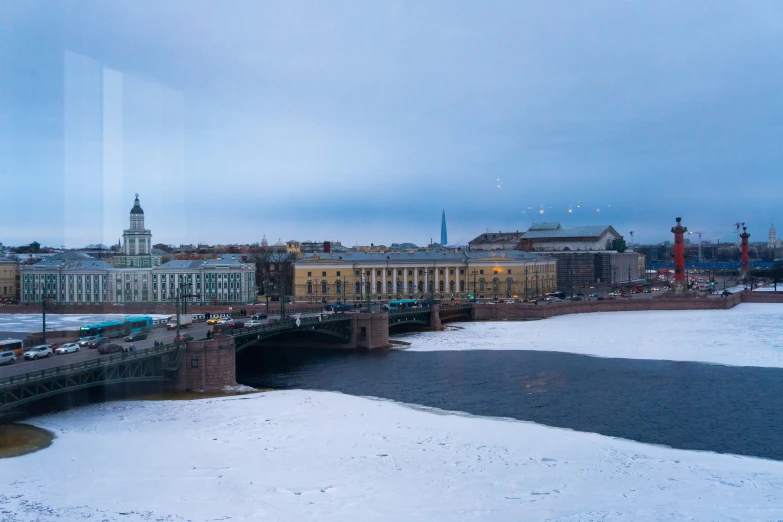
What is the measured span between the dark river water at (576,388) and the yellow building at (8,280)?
16.5 meters

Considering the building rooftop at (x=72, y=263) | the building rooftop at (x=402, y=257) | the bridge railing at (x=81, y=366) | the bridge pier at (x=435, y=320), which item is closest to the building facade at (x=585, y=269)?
the building rooftop at (x=402, y=257)

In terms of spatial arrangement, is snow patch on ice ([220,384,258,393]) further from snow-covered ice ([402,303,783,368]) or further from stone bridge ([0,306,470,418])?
snow-covered ice ([402,303,783,368])

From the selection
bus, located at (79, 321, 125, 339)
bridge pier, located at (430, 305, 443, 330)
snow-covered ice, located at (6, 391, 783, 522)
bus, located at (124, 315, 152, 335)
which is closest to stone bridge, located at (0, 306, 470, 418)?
snow-covered ice, located at (6, 391, 783, 522)

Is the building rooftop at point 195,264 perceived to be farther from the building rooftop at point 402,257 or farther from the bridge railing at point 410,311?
the bridge railing at point 410,311

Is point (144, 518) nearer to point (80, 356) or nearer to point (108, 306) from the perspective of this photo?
point (80, 356)

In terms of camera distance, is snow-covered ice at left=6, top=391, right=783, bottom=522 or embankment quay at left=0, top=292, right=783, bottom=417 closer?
snow-covered ice at left=6, top=391, right=783, bottom=522

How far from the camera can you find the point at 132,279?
2991cm

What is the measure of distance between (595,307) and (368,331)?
13.5m

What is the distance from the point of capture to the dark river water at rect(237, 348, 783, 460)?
33.9 ft

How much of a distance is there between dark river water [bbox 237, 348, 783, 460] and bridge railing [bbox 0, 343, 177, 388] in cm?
245

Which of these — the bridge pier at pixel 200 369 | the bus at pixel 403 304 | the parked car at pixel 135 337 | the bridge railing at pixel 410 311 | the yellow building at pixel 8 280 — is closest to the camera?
the bridge pier at pixel 200 369

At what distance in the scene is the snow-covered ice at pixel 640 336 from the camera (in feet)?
58.8

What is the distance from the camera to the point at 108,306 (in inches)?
1091

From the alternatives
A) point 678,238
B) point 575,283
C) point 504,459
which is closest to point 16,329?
point 504,459
